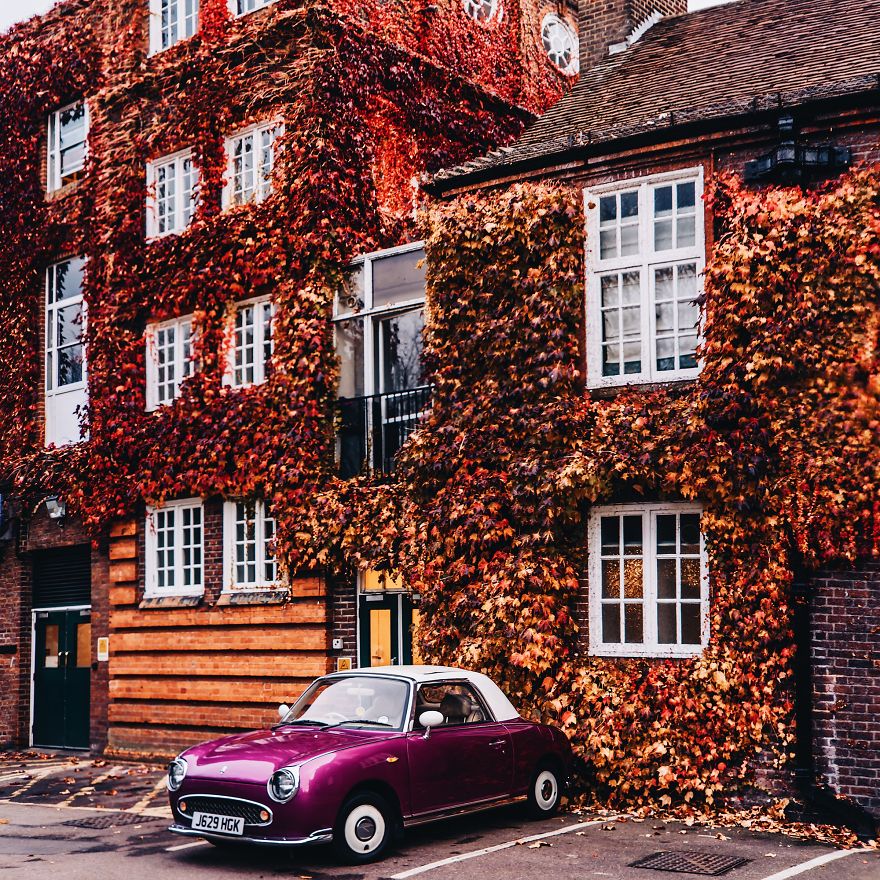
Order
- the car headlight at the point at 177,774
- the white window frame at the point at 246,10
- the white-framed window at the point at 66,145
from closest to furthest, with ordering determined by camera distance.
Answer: the car headlight at the point at 177,774 → the white window frame at the point at 246,10 → the white-framed window at the point at 66,145

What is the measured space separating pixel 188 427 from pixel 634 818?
9273 millimetres

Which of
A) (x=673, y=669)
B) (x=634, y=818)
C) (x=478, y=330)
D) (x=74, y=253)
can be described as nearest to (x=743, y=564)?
(x=673, y=669)

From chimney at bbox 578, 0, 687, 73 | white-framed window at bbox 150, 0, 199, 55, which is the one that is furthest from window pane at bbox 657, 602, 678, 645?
white-framed window at bbox 150, 0, 199, 55

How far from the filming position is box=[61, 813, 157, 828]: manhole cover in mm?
12812

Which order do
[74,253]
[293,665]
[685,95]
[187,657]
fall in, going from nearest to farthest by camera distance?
1. [685,95]
2. [293,665]
3. [187,657]
4. [74,253]

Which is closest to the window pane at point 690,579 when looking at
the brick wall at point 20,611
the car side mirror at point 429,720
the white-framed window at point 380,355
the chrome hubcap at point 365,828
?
the car side mirror at point 429,720

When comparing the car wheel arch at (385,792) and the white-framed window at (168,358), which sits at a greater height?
the white-framed window at (168,358)

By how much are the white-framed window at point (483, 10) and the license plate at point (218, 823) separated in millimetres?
14109

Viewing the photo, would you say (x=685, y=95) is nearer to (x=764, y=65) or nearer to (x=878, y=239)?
(x=764, y=65)

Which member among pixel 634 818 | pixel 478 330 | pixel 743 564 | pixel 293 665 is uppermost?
pixel 478 330

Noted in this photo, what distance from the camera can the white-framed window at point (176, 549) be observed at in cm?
1878

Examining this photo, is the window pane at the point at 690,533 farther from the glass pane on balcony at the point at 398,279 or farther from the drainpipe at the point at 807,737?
the glass pane on balcony at the point at 398,279

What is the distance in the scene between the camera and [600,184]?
47.4ft

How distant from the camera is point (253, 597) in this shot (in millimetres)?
17531
